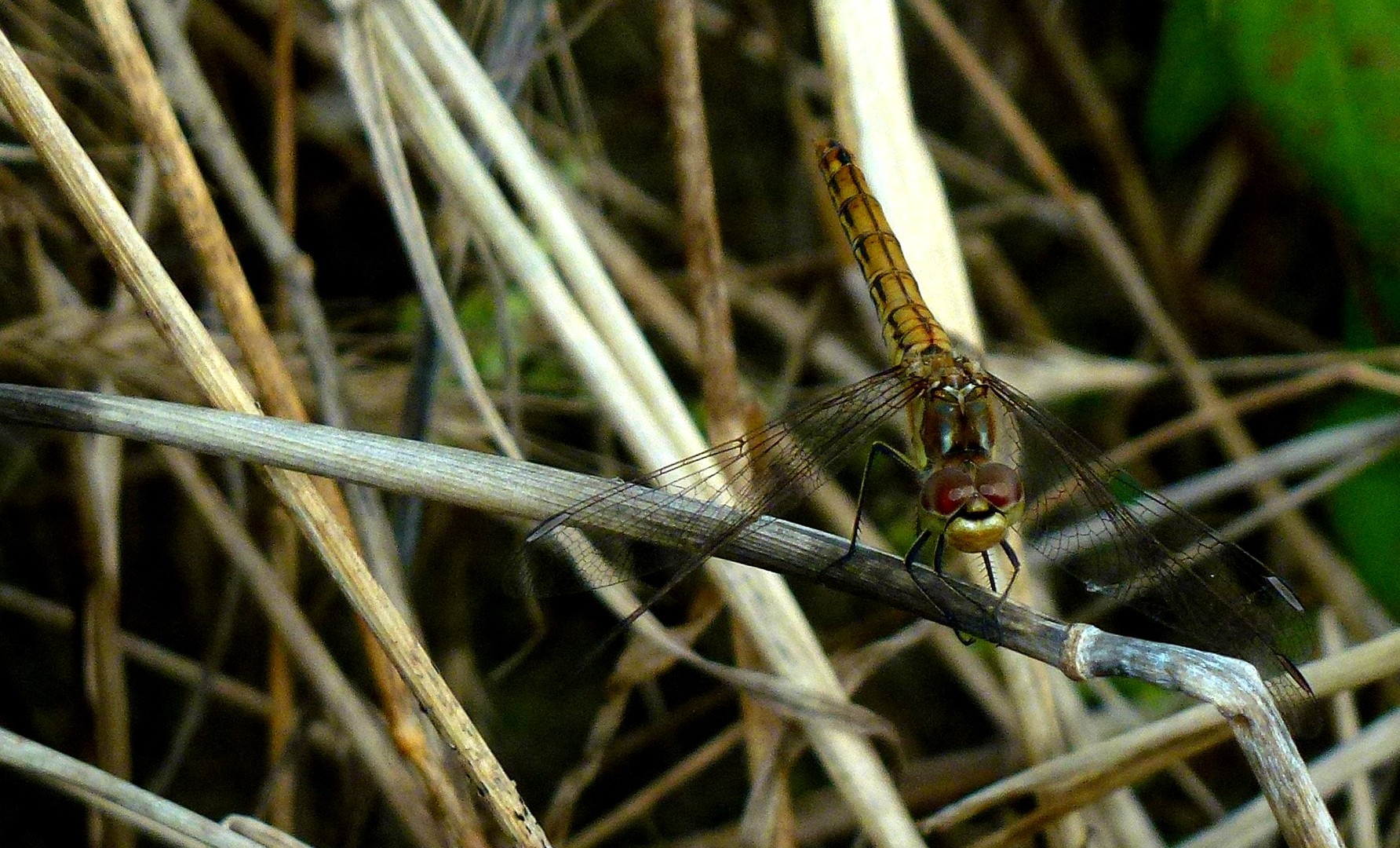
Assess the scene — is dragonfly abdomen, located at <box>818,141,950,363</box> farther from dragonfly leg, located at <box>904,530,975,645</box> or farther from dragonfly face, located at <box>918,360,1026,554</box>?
dragonfly leg, located at <box>904,530,975,645</box>

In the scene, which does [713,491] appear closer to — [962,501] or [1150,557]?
[962,501]

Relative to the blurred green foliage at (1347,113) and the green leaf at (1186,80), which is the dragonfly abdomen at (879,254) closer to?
the blurred green foliage at (1347,113)

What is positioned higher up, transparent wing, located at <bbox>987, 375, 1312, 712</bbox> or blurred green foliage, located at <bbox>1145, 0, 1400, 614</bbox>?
blurred green foliage, located at <bbox>1145, 0, 1400, 614</bbox>

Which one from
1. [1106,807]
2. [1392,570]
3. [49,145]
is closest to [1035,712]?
[1106,807]

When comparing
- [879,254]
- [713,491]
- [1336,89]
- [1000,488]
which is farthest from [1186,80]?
[713,491]

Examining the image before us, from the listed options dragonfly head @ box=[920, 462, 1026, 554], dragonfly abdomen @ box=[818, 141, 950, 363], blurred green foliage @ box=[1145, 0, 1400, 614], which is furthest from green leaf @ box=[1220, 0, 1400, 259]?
dragonfly head @ box=[920, 462, 1026, 554]

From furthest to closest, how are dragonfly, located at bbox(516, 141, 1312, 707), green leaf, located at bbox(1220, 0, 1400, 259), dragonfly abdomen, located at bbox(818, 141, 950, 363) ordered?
1. green leaf, located at bbox(1220, 0, 1400, 259)
2. dragonfly abdomen, located at bbox(818, 141, 950, 363)
3. dragonfly, located at bbox(516, 141, 1312, 707)

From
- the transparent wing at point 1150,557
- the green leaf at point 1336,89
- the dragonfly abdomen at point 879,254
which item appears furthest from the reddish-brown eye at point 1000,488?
the green leaf at point 1336,89
